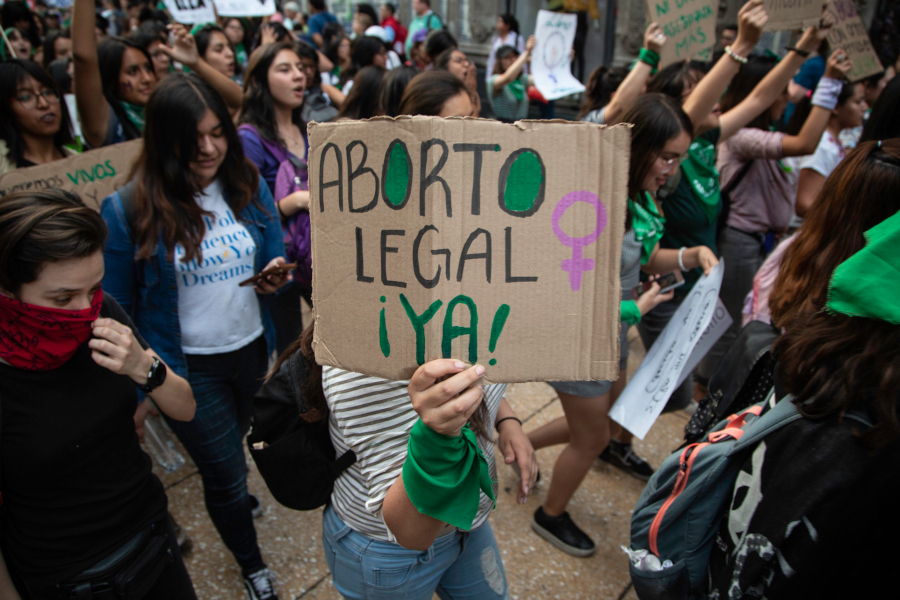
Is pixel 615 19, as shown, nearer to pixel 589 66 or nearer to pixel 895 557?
pixel 589 66

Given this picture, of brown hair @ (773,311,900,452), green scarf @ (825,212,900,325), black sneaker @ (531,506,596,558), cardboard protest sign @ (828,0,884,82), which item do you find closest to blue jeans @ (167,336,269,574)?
black sneaker @ (531,506,596,558)

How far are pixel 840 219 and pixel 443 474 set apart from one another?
1255mm

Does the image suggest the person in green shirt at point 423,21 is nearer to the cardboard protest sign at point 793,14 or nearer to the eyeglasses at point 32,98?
the cardboard protest sign at point 793,14

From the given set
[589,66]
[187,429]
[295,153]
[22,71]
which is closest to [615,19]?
[589,66]

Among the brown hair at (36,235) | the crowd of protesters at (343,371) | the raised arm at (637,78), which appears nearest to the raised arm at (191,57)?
the crowd of protesters at (343,371)

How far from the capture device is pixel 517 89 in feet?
23.2

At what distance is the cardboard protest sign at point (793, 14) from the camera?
10.1 ft

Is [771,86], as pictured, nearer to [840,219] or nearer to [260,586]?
[840,219]

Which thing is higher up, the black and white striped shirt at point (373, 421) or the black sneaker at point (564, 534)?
the black and white striped shirt at point (373, 421)

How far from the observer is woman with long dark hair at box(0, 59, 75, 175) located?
8.64 ft

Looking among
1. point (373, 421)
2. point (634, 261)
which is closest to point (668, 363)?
point (634, 261)

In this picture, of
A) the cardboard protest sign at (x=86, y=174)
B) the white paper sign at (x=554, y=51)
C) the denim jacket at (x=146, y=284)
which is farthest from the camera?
the white paper sign at (x=554, y=51)

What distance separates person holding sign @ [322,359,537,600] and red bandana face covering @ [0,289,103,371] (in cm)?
72

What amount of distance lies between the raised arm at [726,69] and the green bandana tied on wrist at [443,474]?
100 inches
